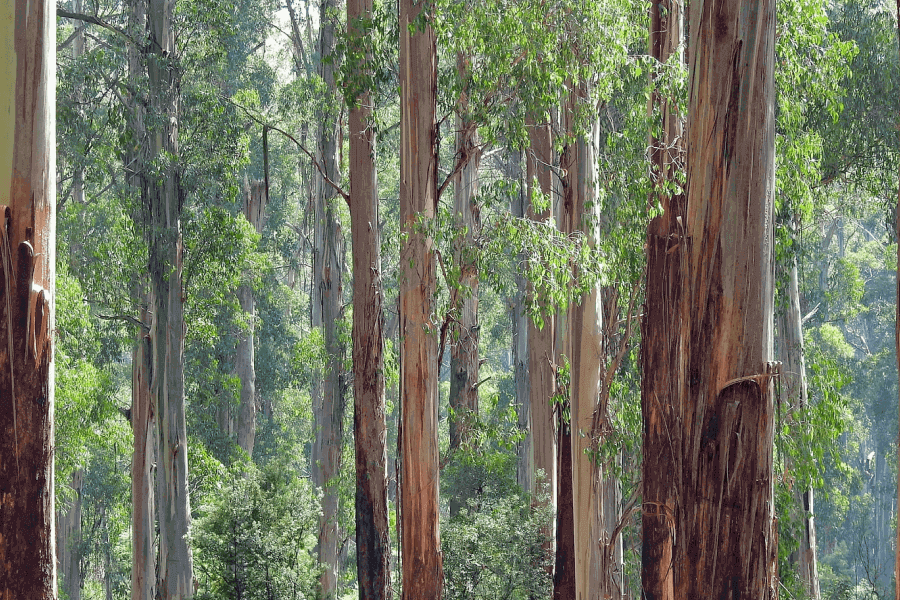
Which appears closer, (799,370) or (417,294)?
(417,294)

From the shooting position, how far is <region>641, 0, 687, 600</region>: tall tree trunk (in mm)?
7199

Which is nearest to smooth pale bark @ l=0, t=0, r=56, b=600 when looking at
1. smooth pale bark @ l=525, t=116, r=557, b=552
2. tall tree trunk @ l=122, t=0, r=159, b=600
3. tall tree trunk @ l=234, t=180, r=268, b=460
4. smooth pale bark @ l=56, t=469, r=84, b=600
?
smooth pale bark @ l=525, t=116, r=557, b=552

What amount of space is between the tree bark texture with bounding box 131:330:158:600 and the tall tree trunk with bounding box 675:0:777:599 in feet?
39.1

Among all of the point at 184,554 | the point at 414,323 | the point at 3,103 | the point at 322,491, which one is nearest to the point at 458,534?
the point at 414,323

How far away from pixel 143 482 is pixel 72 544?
25.4 feet

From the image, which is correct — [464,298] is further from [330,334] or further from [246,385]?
[246,385]

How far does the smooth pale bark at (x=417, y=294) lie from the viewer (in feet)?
31.8

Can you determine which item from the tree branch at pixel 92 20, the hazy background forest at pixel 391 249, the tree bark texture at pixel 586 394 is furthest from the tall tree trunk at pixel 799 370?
the tree branch at pixel 92 20

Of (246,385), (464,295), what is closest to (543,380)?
(464,295)

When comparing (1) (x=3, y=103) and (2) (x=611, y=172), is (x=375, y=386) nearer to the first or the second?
(2) (x=611, y=172)

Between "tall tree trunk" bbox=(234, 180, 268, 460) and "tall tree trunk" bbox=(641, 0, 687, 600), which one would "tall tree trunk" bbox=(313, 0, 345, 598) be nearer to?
"tall tree trunk" bbox=(234, 180, 268, 460)

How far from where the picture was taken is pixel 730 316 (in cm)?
452

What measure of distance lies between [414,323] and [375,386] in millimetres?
2266

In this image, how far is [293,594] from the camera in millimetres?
10336
